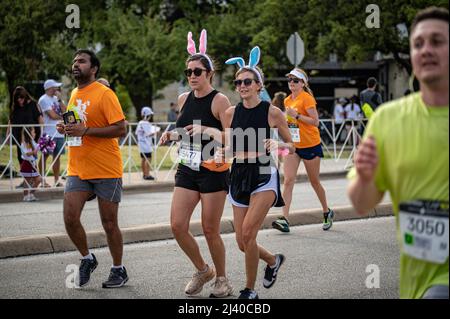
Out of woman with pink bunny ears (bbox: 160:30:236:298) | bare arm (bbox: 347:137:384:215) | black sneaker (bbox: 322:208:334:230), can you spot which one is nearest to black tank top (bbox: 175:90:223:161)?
woman with pink bunny ears (bbox: 160:30:236:298)

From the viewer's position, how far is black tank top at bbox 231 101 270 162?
6883 millimetres

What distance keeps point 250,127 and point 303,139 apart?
4.17 metres

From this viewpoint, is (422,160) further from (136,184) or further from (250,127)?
(136,184)

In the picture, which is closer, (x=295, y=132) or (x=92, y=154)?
(x=92, y=154)

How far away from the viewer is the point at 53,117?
49.7 ft

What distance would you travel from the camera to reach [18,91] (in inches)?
583

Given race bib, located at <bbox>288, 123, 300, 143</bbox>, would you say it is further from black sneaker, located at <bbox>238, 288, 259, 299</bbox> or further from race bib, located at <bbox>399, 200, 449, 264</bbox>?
race bib, located at <bbox>399, 200, 449, 264</bbox>

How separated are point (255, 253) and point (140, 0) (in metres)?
34.0

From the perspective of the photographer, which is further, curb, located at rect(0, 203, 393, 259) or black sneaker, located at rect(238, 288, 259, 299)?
curb, located at rect(0, 203, 393, 259)

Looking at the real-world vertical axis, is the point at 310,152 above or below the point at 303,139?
below

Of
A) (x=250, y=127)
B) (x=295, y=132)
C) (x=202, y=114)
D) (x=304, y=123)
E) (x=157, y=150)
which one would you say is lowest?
(x=157, y=150)

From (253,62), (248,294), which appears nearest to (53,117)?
(253,62)

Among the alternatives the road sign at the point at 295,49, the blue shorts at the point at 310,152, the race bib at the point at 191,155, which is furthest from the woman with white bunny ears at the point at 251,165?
the road sign at the point at 295,49

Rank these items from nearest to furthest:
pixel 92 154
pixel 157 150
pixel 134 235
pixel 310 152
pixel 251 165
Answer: pixel 251 165
pixel 92 154
pixel 134 235
pixel 310 152
pixel 157 150
